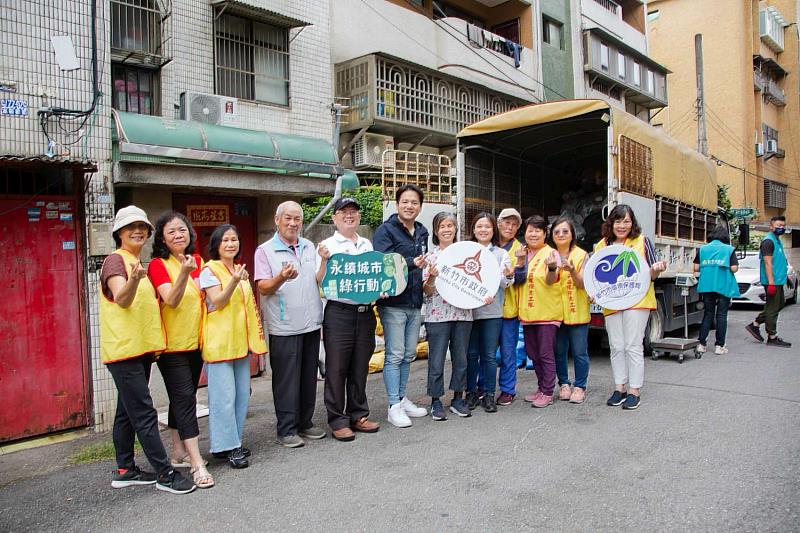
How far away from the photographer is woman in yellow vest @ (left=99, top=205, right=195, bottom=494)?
371 centimetres

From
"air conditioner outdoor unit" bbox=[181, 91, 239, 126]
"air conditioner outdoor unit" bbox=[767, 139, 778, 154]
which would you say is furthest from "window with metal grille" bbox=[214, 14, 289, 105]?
"air conditioner outdoor unit" bbox=[767, 139, 778, 154]

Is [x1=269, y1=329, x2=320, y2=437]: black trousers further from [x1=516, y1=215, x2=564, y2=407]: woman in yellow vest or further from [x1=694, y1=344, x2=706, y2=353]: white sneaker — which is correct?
[x1=694, y1=344, x2=706, y2=353]: white sneaker

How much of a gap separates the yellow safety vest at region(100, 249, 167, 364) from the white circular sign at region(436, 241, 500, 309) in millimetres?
2162

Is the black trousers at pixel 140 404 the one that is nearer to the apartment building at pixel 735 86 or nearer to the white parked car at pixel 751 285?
the white parked car at pixel 751 285

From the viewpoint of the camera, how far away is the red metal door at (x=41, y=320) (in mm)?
5344

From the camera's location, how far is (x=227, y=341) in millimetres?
4113

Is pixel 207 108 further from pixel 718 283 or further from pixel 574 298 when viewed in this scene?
pixel 718 283

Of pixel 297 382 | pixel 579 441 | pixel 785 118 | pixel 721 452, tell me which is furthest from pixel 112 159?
pixel 785 118

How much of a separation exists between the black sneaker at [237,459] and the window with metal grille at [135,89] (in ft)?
17.4

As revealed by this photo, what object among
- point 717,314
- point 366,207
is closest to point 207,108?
point 366,207

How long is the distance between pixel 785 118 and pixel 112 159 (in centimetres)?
3333

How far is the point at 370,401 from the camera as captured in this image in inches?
247

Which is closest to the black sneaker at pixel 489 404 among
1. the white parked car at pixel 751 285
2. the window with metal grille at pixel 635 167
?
the window with metal grille at pixel 635 167

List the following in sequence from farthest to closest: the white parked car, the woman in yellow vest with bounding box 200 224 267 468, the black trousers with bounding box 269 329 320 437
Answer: the white parked car, the black trousers with bounding box 269 329 320 437, the woman in yellow vest with bounding box 200 224 267 468
